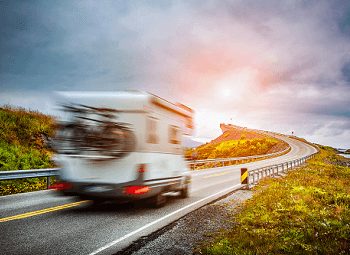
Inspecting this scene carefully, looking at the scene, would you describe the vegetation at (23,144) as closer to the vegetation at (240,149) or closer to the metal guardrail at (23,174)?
the metal guardrail at (23,174)

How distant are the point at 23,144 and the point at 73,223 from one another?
36.6 ft

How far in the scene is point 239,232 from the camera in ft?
16.9

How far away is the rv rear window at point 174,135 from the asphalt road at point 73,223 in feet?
7.06

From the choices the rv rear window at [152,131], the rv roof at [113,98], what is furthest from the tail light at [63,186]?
the rv rear window at [152,131]

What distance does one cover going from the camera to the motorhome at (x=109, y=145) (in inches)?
234

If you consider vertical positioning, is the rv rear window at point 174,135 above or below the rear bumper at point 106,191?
above

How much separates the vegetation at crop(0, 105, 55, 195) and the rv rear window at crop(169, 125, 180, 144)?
670cm

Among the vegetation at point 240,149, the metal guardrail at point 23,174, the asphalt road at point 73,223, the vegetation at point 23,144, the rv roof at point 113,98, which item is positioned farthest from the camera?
the vegetation at point 240,149

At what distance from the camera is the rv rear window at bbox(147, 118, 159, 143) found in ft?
21.0

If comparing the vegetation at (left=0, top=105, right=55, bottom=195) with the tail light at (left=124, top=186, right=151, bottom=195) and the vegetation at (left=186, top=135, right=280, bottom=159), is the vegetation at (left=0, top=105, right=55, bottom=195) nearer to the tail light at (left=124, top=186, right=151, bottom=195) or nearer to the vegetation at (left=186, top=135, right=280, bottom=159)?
the tail light at (left=124, top=186, right=151, bottom=195)

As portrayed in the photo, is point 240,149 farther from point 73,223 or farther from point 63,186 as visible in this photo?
point 73,223

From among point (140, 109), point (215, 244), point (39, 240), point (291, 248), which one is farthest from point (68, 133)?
point (291, 248)

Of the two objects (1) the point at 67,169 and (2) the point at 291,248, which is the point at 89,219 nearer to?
Answer: (1) the point at 67,169

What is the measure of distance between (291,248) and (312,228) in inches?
54.5
